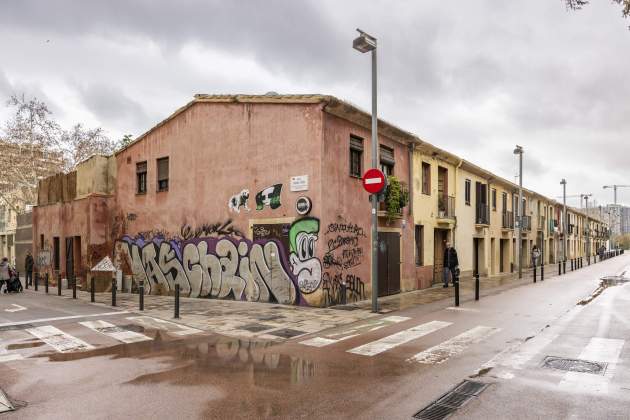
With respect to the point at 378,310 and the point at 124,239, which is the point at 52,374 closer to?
the point at 378,310

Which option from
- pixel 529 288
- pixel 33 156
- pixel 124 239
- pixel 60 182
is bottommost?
pixel 529 288

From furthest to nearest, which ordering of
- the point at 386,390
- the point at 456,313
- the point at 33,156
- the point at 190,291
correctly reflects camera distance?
the point at 33,156 < the point at 190,291 < the point at 456,313 < the point at 386,390

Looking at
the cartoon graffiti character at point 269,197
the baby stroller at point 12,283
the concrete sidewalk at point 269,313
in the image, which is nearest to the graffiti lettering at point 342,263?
the concrete sidewalk at point 269,313

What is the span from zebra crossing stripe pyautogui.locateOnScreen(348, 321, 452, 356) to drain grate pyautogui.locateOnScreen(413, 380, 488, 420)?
182cm

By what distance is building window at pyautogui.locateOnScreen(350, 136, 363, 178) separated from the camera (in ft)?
45.0

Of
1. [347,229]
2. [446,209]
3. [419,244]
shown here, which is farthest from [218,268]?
[446,209]

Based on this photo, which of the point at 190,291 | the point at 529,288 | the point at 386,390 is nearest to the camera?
the point at 386,390

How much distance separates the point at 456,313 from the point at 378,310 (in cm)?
182

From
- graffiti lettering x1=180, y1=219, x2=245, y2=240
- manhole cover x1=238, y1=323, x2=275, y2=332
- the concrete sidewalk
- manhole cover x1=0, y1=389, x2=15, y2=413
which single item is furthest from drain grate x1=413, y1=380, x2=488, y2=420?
graffiti lettering x1=180, y1=219, x2=245, y2=240

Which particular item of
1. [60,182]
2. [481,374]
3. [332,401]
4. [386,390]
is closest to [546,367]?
[481,374]

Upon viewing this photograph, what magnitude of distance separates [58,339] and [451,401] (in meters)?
6.86

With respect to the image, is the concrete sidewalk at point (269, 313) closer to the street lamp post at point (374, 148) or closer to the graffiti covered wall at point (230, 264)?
the graffiti covered wall at point (230, 264)

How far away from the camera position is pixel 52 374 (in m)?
5.79

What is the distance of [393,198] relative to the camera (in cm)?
1427
